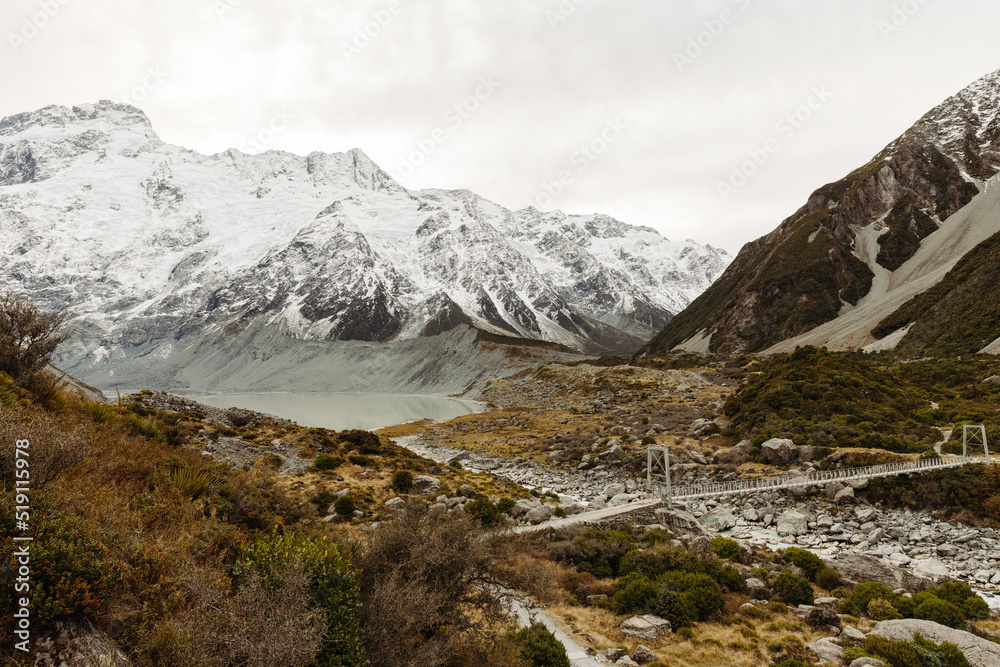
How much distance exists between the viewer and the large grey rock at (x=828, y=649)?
1236cm

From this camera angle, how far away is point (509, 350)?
509ft

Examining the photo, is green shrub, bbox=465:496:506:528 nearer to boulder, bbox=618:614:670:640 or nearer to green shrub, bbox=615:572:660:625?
green shrub, bbox=615:572:660:625

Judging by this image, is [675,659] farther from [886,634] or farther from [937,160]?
[937,160]

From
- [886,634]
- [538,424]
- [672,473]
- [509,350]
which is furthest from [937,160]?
[886,634]

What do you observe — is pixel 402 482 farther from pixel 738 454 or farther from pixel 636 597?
pixel 738 454

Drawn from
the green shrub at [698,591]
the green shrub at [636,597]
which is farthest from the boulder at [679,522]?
the green shrub at [636,597]

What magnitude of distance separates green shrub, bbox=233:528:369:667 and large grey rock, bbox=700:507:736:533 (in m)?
22.7

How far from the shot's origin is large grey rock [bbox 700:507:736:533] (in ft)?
81.2

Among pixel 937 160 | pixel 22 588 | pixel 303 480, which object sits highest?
pixel 937 160

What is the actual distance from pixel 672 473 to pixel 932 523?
41.9 feet

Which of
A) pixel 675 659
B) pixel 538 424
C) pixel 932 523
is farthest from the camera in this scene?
pixel 538 424

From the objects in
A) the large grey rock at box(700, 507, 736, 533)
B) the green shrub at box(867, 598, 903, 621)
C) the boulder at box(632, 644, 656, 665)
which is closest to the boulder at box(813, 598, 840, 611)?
the green shrub at box(867, 598, 903, 621)

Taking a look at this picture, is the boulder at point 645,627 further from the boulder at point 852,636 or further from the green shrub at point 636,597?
the boulder at point 852,636

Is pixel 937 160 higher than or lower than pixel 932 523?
higher
